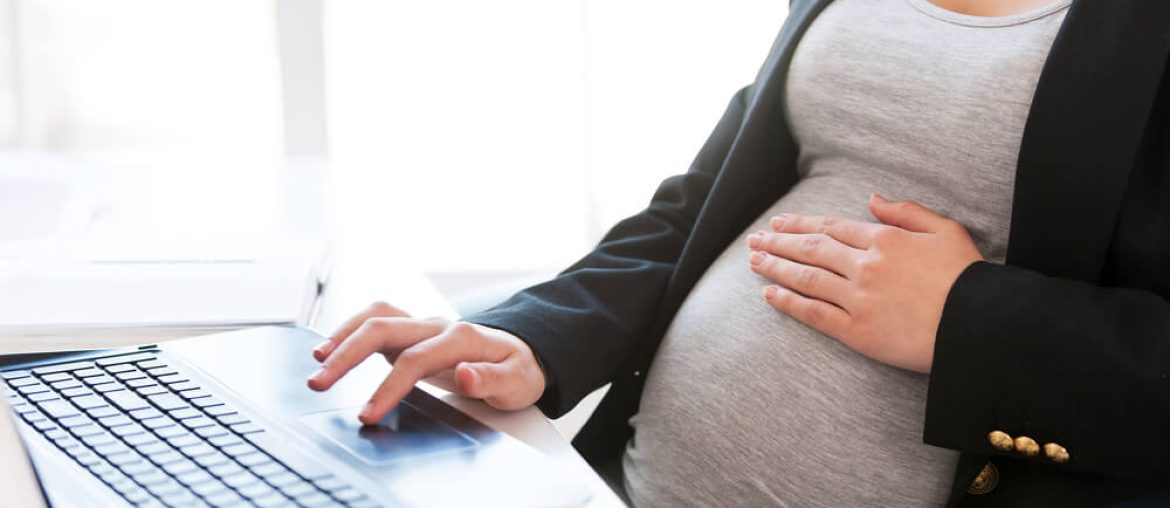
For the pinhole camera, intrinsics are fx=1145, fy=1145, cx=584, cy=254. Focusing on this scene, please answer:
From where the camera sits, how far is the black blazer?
68cm

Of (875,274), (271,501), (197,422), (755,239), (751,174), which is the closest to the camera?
(271,501)

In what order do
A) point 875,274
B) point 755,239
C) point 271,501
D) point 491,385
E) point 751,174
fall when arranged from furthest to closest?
point 751,174, point 755,239, point 875,274, point 491,385, point 271,501

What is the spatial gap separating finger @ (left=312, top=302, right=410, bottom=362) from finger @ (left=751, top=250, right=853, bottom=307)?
0.86 ft

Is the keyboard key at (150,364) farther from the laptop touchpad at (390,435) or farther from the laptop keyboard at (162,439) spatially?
the laptop touchpad at (390,435)

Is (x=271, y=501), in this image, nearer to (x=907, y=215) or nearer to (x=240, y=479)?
(x=240, y=479)

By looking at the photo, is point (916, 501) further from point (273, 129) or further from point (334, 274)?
point (273, 129)

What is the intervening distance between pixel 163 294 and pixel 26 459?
1.55 feet

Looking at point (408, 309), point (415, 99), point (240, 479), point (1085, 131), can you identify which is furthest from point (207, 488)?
point (415, 99)

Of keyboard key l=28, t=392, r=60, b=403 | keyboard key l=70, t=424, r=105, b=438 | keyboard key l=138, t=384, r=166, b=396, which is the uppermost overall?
keyboard key l=70, t=424, r=105, b=438

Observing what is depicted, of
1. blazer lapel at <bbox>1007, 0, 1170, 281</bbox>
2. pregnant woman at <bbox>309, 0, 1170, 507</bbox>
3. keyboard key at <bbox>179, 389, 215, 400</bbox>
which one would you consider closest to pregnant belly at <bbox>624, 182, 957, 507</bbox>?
pregnant woman at <bbox>309, 0, 1170, 507</bbox>

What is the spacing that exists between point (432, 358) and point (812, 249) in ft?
0.99

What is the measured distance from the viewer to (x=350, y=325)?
71cm

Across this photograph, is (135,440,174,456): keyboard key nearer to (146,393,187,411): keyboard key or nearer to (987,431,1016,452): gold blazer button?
(146,393,187,411): keyboard key

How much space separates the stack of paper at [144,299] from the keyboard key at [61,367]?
13cm
